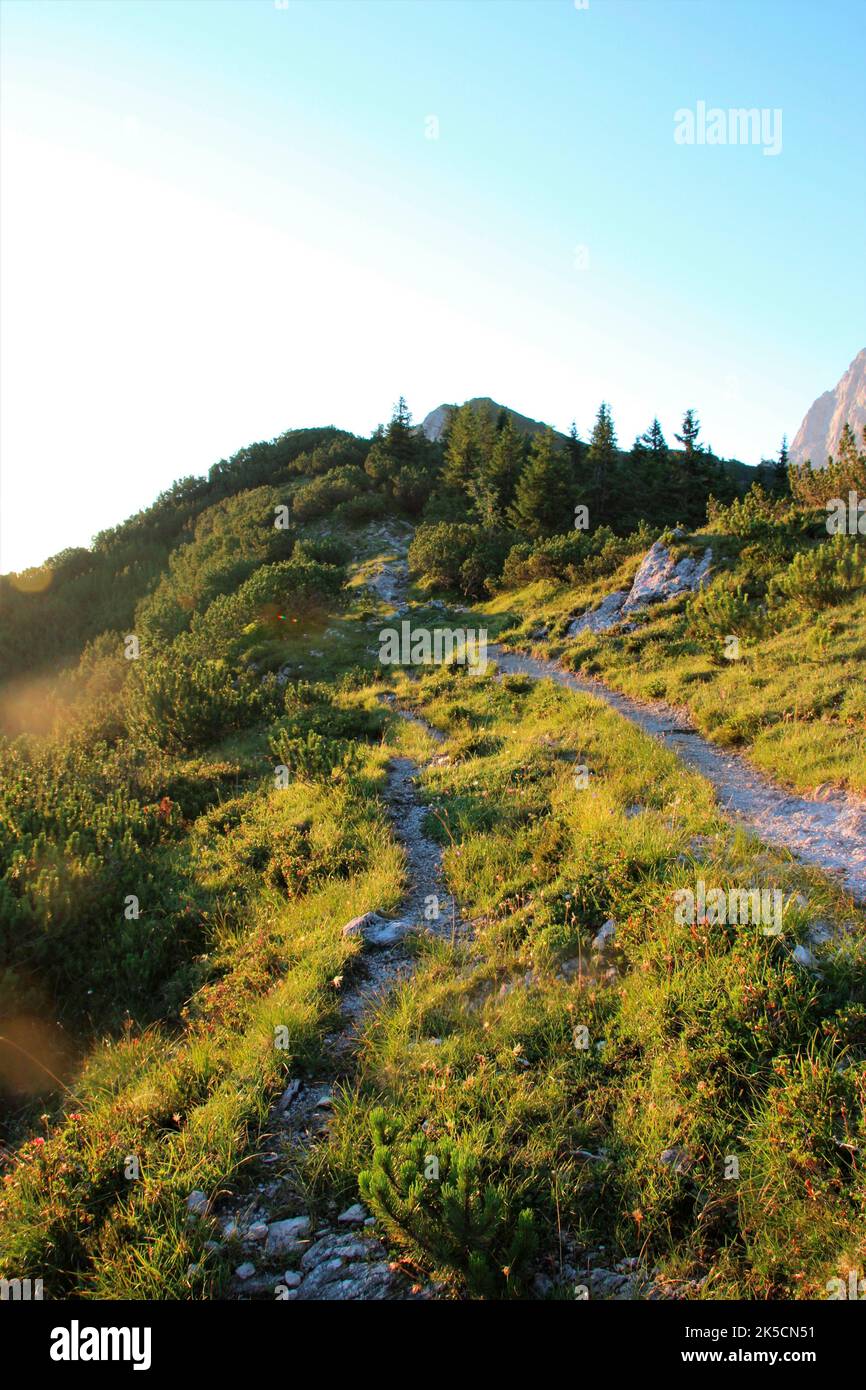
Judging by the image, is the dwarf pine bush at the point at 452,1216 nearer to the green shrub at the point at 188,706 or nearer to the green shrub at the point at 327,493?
the green shrub at the point at 188,706

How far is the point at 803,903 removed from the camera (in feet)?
17.7

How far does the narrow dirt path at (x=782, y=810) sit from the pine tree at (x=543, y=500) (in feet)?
85.7

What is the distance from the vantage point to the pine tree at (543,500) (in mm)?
36156

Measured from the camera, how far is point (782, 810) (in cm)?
800

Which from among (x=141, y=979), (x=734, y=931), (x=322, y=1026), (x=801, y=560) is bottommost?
(x=141, y=979)

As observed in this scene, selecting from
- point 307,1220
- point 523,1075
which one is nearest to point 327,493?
point 523,1075

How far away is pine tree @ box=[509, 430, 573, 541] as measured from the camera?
1423 inches

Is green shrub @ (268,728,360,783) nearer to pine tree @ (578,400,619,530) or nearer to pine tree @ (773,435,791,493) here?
pine tree @ (578,400,619,530)

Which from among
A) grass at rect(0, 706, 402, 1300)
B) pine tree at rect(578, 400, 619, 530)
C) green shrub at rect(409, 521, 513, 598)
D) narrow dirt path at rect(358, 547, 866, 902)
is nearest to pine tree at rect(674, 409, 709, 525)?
pine tree at rect(578, 400, 619, 530)

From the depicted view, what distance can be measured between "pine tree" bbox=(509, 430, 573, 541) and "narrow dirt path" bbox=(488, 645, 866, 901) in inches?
1029

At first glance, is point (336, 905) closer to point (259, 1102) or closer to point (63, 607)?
point (259, 1102)

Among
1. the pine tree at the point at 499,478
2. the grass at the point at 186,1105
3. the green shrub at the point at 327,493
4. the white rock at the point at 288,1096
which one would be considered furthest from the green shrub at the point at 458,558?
the white rock at the point at 288,1096
